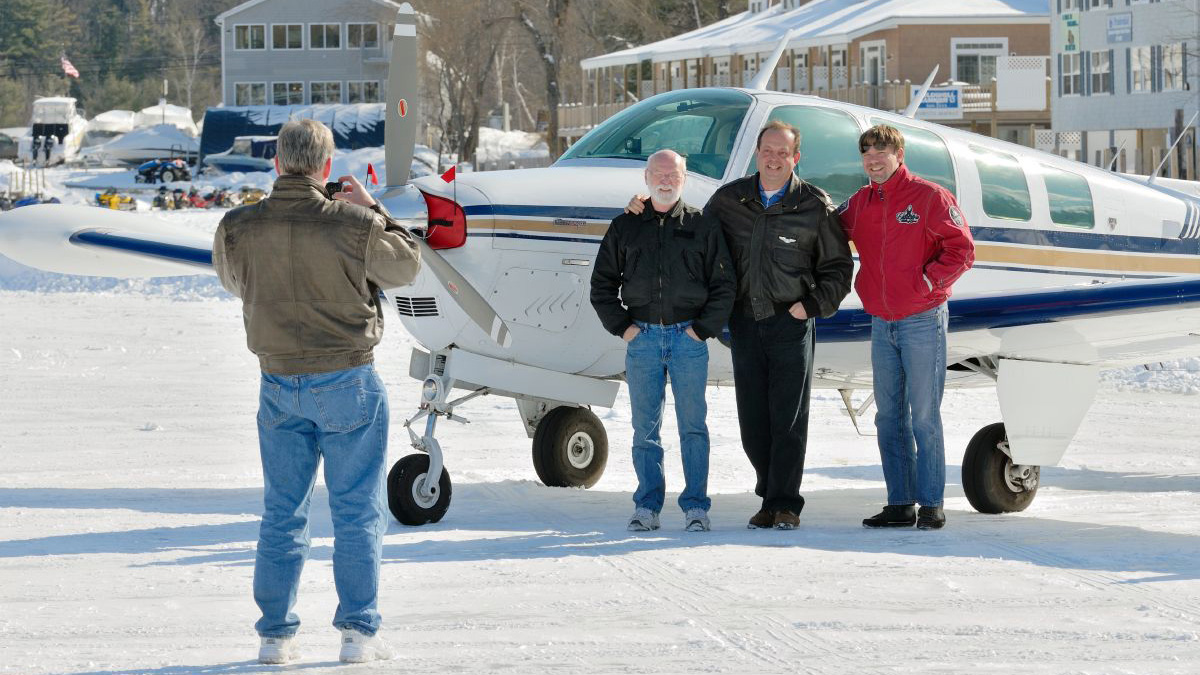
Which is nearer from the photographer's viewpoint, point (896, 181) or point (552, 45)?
point (896, 181)

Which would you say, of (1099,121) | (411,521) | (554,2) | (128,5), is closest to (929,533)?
(411,521)

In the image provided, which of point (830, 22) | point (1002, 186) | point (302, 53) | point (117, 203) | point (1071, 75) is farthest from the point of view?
point (302, 53)

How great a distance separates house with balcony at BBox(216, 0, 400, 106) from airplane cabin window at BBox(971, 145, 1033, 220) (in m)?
65.6

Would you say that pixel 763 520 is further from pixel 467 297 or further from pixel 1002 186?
pixel 1002 186

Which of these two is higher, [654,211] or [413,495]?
[654,211]

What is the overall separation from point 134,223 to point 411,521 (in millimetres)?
3211

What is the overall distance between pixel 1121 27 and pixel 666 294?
1364 inches

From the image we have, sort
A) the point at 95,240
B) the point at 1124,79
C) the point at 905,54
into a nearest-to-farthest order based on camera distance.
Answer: the point at 95,240 < the point at 1124,79 < the point at 905,54

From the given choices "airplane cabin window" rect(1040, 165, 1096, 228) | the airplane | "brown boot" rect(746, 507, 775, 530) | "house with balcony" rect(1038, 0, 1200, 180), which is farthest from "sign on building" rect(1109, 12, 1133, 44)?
"brown boot" rect(746, 507, 775, 530)

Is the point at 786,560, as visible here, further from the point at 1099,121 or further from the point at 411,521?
the point at 1099,121

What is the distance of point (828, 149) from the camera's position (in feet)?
27.2

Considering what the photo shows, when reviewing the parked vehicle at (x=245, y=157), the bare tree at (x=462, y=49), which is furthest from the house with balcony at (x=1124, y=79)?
the parked vehicle at (x=245, y=157)

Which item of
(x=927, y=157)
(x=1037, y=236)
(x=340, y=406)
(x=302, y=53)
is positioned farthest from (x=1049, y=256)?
(x=302, y=53)

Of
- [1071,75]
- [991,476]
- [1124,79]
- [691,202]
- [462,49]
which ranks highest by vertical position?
[462,49]
